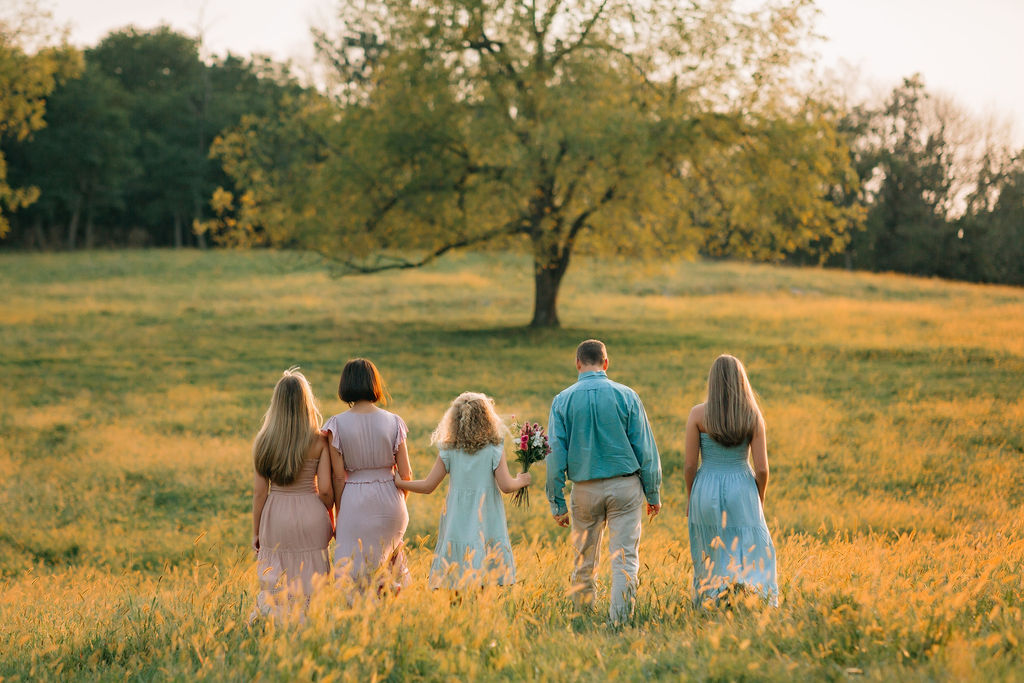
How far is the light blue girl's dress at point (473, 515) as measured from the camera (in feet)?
17.9

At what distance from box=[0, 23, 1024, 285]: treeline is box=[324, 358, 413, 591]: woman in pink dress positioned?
147ft

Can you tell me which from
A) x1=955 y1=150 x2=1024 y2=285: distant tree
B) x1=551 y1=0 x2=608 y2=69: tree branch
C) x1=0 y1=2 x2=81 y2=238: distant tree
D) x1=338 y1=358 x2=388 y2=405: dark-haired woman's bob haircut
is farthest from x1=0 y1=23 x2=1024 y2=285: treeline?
x1=338 y1=358 x2=388 y2=405: dark-haired woman's bob haircut

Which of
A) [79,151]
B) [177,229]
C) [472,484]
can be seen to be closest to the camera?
[472,484]

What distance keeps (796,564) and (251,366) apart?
56.6 feet

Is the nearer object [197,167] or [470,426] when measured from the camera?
[470,426]

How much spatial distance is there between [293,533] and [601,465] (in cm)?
202

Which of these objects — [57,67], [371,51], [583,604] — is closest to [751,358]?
[583,604]

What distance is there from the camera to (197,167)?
64438 millimetres

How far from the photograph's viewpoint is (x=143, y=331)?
28172mm

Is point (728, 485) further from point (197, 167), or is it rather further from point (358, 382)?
point (197, 167)

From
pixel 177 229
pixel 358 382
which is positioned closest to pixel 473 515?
pixel 358 382

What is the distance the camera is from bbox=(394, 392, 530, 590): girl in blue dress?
17.9 ft

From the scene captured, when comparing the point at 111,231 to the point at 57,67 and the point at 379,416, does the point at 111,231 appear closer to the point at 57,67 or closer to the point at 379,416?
the point at 57,67

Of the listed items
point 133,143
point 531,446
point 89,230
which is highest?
point 133,143
